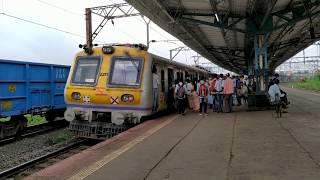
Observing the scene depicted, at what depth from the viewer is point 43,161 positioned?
11195 millimetres

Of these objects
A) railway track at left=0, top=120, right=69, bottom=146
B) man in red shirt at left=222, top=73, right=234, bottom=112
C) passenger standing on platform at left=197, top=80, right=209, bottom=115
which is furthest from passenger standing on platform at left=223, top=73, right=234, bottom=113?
railway track at left=0, top=120, right=69, bottom=146

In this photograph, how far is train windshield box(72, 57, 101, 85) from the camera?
14.3 metres

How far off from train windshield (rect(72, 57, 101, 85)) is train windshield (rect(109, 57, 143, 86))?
1.88 feet

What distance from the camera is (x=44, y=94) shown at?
1761 centimetres

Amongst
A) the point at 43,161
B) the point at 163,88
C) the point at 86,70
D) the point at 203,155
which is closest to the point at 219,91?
the point at 163,88

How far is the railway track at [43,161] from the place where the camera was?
9.78 metres

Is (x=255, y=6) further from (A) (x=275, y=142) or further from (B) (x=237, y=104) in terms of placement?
(A) (x=275, y=142)

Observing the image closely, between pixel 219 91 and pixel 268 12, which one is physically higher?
pixel 268 12

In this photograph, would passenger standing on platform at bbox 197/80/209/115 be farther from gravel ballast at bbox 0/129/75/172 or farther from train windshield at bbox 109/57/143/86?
gravel ballast at bbox 0/129/75/172

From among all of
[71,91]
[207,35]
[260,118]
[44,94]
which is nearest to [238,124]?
[260,118]

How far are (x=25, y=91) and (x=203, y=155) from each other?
360 inches

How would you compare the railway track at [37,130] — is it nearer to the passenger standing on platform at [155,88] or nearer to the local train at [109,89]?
the local train at [109,89]

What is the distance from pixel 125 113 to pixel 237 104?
1029 centimetres

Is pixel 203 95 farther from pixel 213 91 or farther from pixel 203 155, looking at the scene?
pixel 203 155
